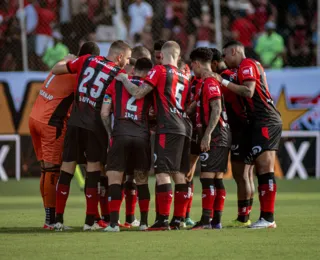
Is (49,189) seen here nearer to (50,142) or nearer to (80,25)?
(50,142)

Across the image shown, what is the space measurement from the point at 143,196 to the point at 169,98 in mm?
1207

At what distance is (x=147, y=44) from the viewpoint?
19344 millimetres

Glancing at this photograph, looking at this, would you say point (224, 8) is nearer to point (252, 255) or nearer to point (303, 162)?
point (303, 162)

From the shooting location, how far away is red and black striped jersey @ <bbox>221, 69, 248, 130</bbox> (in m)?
10.5

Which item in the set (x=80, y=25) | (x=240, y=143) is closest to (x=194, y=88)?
(x=240, y=143)

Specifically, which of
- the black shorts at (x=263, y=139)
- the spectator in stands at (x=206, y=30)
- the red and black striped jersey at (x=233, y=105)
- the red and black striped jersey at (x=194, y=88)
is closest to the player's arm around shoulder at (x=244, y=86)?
the red and black striped jersey at (x=194, y=88)

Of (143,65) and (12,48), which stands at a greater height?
(12,48)

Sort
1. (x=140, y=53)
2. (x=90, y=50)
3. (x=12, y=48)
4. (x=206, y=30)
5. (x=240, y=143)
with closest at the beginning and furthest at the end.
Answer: (x=90, y=50) → (x=240, y=143) → (x=140, y=53) → (x=12, y=48) → (x=206, y=30)

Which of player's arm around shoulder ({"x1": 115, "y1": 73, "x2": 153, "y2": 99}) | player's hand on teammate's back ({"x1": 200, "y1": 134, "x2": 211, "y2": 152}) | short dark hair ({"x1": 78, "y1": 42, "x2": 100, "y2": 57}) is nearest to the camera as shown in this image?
player's arm around shoulder ({"x1": 115, "y1": 73, "x2": 153, "y2": 99})

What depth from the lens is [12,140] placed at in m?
19.1

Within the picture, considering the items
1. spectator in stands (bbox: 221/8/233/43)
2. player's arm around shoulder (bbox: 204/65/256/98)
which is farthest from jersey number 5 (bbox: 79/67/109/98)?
spectator in stands (bbox: 221/8/233/43)

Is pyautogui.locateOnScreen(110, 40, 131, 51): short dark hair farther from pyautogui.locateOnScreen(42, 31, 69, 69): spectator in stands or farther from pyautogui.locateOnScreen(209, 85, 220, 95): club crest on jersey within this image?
pyautogui.locateOnScreen(42, 31, 69, 69): spectator in stands

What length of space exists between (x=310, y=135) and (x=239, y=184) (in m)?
8.94

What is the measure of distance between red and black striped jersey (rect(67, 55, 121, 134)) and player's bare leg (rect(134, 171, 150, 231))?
2.31ft
